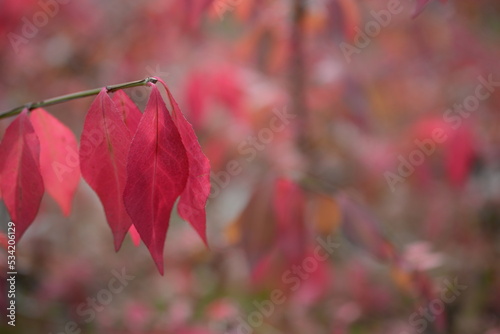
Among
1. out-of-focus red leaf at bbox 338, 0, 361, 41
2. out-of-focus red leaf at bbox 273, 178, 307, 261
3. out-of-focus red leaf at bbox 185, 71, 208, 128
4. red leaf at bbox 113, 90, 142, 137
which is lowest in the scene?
out-of-focus red leaf at bbox 273, 178, 307, 261

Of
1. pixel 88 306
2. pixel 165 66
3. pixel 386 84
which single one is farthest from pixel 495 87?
pixel 88 306

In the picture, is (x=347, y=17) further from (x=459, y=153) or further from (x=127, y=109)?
(x=127, y=109)

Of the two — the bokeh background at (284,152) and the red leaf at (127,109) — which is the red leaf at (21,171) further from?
the bokeh background at (284,152)

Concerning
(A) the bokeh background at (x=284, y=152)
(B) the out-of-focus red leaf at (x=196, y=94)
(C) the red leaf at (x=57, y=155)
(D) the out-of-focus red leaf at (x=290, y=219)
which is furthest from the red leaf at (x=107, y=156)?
(B) the out-of-focus red leaf at (x=196, y=94)

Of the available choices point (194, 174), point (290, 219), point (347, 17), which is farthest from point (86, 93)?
point (347, 17)

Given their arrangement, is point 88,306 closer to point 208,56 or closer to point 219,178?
point 219,178

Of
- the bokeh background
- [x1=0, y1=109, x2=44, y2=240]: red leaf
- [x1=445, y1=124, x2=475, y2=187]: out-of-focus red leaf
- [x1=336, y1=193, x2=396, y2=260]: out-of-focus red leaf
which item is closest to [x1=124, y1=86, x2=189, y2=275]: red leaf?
[x1=0, y1=109, x2=44, y2=240]: red leaf

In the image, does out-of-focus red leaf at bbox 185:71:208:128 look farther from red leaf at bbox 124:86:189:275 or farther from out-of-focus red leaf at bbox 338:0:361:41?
red leaf at bbox 124:86:189:275
